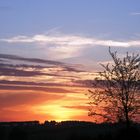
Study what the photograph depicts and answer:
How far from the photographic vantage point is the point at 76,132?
74.1m

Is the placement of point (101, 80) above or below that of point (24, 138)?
above

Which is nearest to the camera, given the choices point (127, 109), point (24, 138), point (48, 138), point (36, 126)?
point (127, 109)

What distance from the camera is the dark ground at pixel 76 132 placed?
4303cm

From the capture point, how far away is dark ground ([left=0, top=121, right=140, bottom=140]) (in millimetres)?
43034

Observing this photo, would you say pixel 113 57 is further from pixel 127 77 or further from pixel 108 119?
pixel 108 119

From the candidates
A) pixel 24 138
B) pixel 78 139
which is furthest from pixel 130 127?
pixel 24 138

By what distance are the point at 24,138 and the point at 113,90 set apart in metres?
37.6

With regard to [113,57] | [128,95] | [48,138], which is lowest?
[48,138]

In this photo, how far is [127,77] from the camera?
144ft

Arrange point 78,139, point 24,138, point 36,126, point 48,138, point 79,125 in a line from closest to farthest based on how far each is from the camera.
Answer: point 78,139, point 24,138, point 48,138, point 79,125, point 36,126

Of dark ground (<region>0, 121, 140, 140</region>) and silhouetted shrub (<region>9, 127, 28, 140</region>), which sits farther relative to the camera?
silhouetted shrub (<region>9, 127, 28, 140</region>)

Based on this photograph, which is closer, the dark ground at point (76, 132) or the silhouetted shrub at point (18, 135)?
the dark ground at point (76, 132)

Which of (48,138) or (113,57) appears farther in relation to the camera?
(48,138)

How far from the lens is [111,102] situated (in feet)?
144
